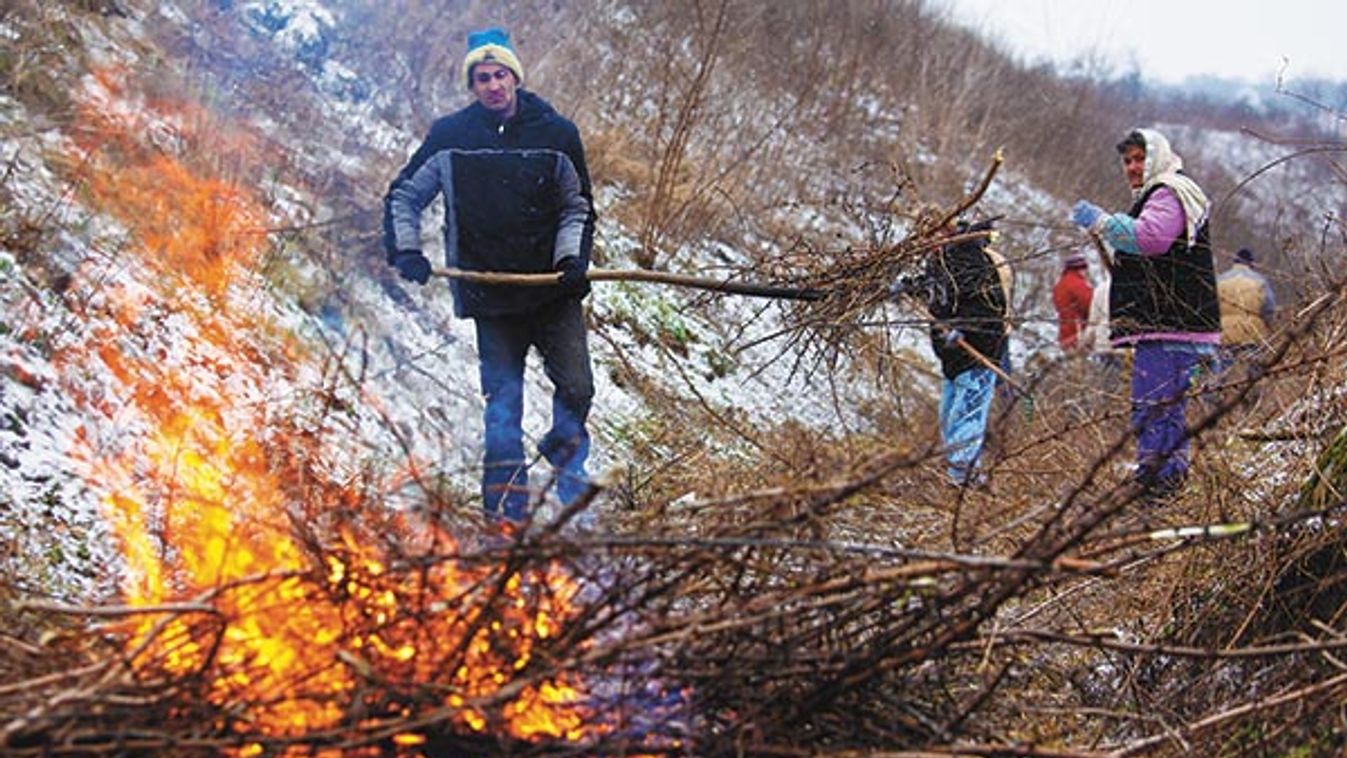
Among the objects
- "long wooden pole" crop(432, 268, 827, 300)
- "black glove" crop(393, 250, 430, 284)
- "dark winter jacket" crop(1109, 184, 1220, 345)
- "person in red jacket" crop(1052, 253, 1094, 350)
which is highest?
"person in red jacket" crop(1052, 253, 1094, 350)

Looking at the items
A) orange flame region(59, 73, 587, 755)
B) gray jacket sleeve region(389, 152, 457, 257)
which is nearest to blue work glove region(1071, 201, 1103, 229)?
gray jacket sleeve region(389, 152, 457, 257)

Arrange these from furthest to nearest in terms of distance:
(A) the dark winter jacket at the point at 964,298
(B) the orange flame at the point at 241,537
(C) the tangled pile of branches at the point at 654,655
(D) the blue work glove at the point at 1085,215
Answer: (D) the blue work glove at the point at 1085,215 → (A) the dark winter jacket at the point at 964,298 → (B) the orange flame at the point at 241,537 → (C) the tangled pile of branches at the point at 654,655

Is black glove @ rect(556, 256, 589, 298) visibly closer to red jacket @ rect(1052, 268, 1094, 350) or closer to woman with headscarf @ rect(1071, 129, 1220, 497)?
woman with headscarf @ rect(1071, 129, 1220, 497)

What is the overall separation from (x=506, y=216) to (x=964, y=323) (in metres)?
2.29

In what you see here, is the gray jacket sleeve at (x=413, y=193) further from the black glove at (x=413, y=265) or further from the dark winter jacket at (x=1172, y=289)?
the dark winter jacket at (x=1172, y=289)

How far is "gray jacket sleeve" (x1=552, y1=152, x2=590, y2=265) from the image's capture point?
4.79 metres

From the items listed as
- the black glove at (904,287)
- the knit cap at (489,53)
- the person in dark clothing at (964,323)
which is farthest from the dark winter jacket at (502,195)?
the person in dark clothing at (964,323)

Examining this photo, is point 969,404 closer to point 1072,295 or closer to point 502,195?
point 502,195

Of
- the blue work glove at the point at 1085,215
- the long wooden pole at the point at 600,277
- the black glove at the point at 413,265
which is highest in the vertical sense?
the black glove at the point at 413,265

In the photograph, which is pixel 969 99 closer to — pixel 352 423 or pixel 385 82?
pixel 385 82

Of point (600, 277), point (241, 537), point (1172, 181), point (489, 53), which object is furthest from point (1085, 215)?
point (241, 537)

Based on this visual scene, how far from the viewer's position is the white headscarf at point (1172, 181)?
5.29 meters

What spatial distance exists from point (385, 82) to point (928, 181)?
850 centimetres

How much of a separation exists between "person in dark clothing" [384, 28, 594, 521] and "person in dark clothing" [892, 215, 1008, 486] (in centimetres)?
139
